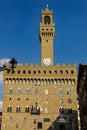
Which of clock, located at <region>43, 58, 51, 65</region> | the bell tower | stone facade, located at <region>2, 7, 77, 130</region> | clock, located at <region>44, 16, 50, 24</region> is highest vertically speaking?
clock, located at <region>44, 16, 50, 24</region>

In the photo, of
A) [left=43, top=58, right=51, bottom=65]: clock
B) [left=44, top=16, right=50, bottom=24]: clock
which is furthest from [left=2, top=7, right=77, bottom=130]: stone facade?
[left=44, top=16, right=50, bottom=24]: clock

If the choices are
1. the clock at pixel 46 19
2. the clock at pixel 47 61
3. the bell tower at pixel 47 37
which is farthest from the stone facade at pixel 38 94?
the clock at pixel 46 19

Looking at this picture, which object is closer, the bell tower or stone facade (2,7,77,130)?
stone facade (2,7,77,130)

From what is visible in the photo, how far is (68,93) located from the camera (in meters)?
69.7

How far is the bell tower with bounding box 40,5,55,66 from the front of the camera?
74.1 metres

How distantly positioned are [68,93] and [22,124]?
1475 centimetres

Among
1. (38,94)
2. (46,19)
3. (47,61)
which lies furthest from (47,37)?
(38,94)

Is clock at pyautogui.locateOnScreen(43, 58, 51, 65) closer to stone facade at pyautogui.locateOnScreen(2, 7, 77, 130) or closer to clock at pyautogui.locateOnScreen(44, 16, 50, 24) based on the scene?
stone facade at pyautogui.locateOnScreen(2, 7, 77, 130)

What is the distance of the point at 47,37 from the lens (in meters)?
77.5

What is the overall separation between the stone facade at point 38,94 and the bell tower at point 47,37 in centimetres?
29

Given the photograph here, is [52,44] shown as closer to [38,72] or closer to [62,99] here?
[38,72]

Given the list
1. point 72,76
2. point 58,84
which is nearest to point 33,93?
point 58,84

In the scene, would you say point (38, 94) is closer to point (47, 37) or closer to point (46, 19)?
point (47, 37)

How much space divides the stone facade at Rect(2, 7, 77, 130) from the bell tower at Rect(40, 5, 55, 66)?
289 millimetres
